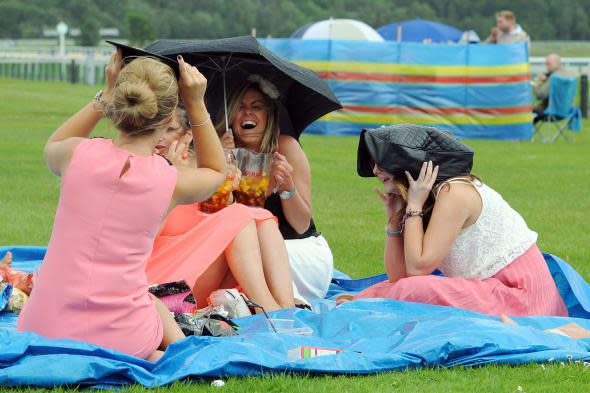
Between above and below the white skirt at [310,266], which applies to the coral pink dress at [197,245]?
above

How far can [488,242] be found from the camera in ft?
15.8

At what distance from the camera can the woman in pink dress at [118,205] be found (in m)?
3.52

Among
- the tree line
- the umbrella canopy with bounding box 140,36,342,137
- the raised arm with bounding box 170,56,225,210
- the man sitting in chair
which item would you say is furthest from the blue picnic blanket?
the tree line

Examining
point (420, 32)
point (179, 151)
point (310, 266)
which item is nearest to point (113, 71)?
point (179, 151)

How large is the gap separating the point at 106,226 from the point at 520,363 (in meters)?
1.82

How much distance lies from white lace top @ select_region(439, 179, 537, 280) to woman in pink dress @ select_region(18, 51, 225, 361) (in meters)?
1.58

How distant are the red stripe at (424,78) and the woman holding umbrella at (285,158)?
490 inches

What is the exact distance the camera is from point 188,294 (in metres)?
4.41

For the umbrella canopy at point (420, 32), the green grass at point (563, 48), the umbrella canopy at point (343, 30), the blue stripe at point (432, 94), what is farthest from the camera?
the green grass at point (563, 48)

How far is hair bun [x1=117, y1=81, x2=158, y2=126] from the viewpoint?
11.5 ft

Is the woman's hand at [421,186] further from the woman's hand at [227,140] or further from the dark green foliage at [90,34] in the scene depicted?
the dark green foliage at [90,34]

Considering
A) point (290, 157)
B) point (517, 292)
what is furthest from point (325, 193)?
point (517, 292)

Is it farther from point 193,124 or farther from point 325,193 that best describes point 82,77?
point 193,124

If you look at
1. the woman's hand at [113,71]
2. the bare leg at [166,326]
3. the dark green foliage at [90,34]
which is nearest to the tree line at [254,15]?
the dark green foliage at [90,34]
